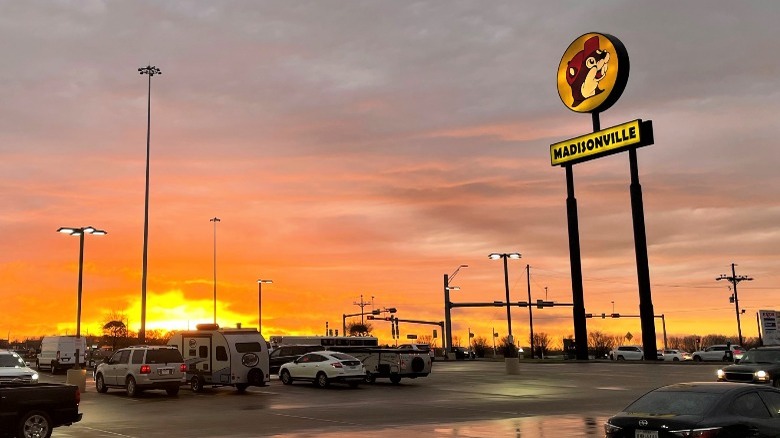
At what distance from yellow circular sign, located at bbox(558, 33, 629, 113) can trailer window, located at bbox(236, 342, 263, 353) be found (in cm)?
3880

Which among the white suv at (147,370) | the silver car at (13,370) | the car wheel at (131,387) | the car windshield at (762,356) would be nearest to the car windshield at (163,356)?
the white suv at (147,370)

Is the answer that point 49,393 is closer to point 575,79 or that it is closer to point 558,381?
point 558,381

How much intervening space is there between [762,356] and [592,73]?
40.1m

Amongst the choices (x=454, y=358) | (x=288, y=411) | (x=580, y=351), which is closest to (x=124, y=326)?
(x=454, y=358)

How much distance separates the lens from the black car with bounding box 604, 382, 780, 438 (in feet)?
34.1

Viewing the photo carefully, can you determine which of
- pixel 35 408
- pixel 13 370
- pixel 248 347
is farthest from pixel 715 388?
pixel 248 347

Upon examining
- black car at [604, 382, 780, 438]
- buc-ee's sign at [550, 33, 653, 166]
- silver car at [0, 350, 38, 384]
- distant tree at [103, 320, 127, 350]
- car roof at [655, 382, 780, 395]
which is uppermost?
buc-ee's sign at [550, 33, 653, 166]

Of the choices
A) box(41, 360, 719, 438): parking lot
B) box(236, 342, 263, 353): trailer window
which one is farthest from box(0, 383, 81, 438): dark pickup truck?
box(236, 342, 263, 353): trailer window

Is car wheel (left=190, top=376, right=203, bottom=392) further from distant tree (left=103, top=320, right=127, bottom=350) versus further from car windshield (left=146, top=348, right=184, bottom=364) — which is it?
distant tree (left=103, top=320, right=127, bottom=350)

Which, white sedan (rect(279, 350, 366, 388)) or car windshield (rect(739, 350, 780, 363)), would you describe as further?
white sedan (rect(279, 350, 366, 388))

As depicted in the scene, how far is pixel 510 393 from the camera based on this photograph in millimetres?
30625

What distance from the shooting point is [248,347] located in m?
32.9

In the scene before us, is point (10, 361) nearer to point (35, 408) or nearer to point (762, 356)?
point (35, 408)

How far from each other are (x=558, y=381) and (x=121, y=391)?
1982cm
